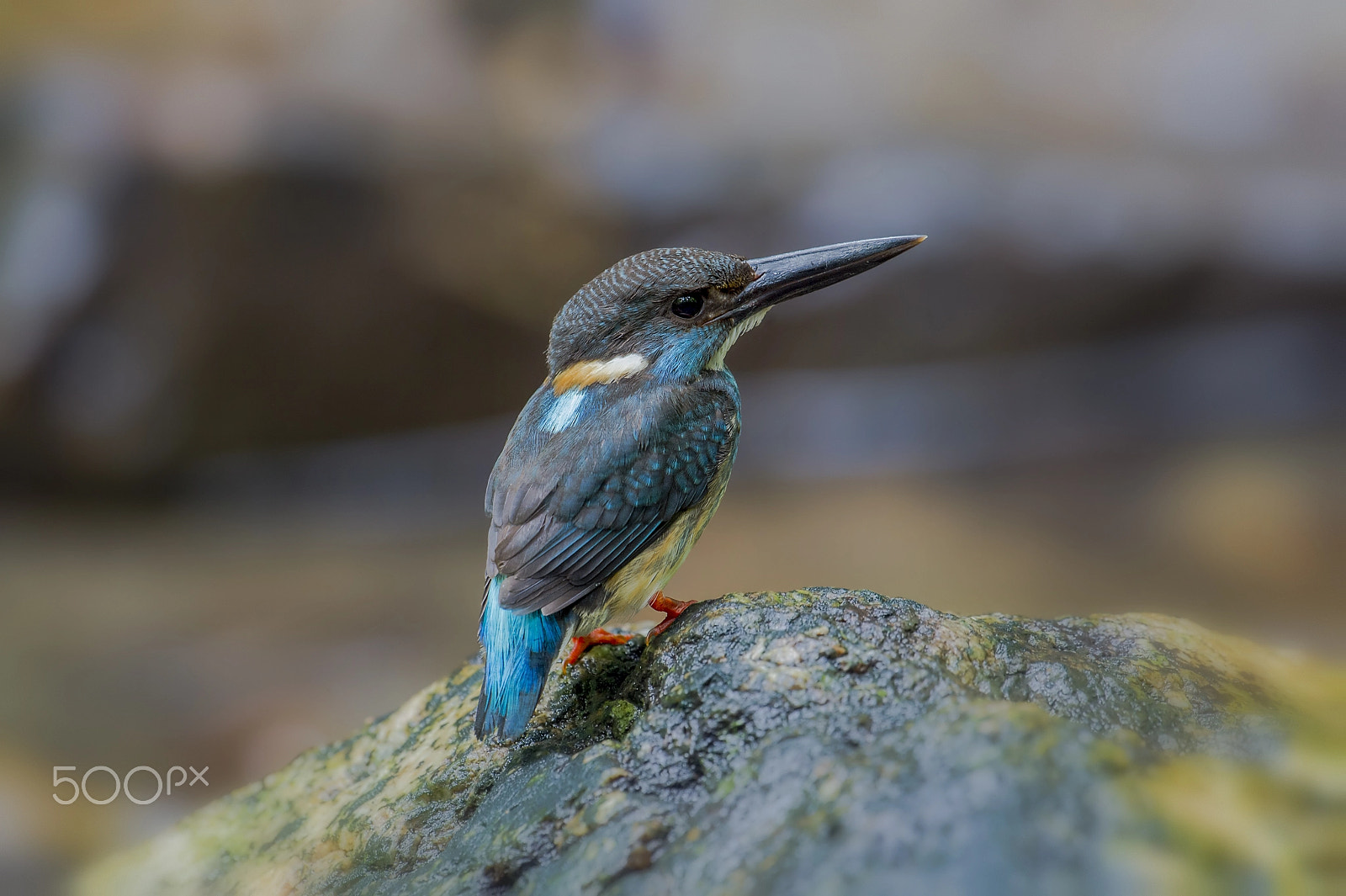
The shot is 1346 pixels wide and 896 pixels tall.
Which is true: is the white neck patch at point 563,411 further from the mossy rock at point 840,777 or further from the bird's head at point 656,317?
the mossy rock at point 840,777

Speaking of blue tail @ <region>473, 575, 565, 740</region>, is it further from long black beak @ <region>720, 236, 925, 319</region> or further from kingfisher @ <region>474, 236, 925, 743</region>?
long black beak @ <region>720, 236, 925, 319</region>

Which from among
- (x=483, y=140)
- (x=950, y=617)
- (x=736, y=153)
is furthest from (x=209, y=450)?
(x=950, y=617)

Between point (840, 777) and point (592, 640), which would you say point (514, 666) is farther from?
point (840, 777)

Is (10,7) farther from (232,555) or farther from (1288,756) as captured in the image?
(1288,756)

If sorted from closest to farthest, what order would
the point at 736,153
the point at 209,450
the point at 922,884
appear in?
1. the point at 922,884
2. the point at 209,450
3. the point at 736,153

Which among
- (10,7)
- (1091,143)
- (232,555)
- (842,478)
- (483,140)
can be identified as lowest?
(842,478)

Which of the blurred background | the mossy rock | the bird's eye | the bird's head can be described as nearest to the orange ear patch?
the bird's head
